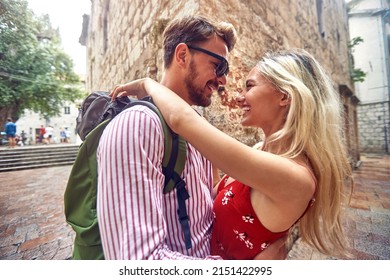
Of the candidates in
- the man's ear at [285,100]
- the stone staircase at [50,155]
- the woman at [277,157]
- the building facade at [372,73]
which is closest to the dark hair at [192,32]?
the woman at [277,157]

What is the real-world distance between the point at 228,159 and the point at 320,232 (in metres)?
0.70

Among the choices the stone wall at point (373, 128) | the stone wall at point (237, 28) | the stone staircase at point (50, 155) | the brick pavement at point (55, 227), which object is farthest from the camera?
the stone wall at point (373, 128)

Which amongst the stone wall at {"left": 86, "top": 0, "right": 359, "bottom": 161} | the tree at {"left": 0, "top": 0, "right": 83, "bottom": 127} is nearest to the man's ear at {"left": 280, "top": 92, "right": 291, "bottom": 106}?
the stone wall at {"left": 86, "top": 0, "right": 359, "bottom": 161}

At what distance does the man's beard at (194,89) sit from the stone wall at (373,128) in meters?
10.1

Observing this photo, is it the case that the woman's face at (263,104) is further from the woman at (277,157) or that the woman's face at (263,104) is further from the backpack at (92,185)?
the backpack at (92,185)

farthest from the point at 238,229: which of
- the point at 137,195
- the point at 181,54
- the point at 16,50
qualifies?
the point at 16,50

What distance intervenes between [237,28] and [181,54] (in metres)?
0.97

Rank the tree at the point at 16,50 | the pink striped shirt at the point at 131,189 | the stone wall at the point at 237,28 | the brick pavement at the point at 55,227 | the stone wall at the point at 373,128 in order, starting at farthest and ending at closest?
the stone wall at the point at 373,128, the stone wall at the point at 237,28, the brick pavement at the point at 55,227, the tree at the point at 16,50, the pink striped shirt at the point at 131,189

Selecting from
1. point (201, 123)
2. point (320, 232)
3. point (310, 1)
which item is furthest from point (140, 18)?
point (310, 1)

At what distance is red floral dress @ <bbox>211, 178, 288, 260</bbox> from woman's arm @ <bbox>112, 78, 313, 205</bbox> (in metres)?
0.18

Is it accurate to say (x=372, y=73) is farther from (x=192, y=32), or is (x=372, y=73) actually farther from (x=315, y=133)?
(x=192, y=32)

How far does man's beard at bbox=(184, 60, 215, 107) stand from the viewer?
3.17 feet

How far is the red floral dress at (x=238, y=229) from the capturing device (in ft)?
2.54
